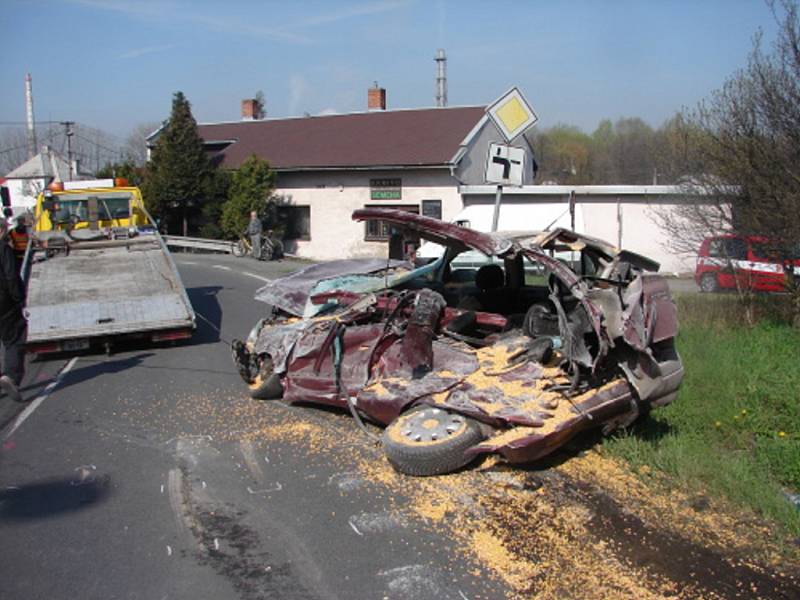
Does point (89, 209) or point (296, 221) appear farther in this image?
point (296, 221)

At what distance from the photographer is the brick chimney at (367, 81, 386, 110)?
33.8 metres

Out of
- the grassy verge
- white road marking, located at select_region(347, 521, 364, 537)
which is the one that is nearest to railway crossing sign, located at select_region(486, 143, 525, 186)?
the grassy verge

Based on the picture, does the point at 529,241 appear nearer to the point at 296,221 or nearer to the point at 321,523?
the point at 321,523

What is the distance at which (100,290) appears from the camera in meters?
10.9

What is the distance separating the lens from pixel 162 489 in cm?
533

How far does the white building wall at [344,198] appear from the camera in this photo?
84.9ft

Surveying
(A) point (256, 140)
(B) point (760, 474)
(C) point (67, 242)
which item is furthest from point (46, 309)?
(A) point (256, 140)

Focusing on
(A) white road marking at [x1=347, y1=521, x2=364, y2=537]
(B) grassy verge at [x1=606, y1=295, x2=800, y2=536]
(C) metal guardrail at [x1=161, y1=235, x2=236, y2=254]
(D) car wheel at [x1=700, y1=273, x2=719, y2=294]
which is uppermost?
(D) car wheel at [x1=700, y1=273, x2=719, y2=294]

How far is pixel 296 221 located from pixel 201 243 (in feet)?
12.4

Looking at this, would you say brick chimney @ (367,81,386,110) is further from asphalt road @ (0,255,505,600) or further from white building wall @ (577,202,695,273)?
asphalt road @ (0,255,505,600)

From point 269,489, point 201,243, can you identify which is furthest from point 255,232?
point 269,489

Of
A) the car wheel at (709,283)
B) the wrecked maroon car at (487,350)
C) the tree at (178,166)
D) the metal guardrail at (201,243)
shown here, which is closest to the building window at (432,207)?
the metal guardrail at (201,243)

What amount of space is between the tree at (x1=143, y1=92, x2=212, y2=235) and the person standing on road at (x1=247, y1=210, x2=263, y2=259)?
4.19 meters

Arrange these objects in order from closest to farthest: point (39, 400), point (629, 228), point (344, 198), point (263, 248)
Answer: point (39, 400)
point (629, 228)
point (263, 248)
point (344, 198)
